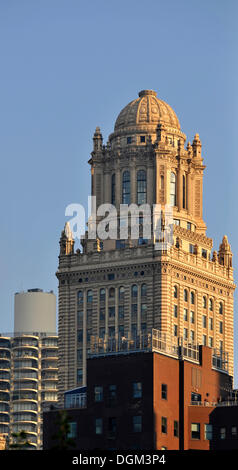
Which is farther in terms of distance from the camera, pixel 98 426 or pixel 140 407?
pixel 98 426

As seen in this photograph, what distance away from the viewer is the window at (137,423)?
192 meters

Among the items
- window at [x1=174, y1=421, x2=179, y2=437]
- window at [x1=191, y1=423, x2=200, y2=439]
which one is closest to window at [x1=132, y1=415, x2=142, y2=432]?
window at [x1=174, y1=421, x2=179, y2=437]

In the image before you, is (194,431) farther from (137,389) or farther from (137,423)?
(137,389)

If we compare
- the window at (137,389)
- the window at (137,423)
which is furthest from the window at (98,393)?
the window at (137,423)

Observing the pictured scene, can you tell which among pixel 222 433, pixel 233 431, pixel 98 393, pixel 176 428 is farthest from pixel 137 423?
pixel 233 431

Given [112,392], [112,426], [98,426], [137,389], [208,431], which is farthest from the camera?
[208,431]

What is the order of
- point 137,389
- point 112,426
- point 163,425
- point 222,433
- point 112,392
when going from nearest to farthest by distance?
point 137,389 → point 112,426 → point 163,425 → point 112,392 → point 222,433

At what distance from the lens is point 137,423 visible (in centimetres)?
19225

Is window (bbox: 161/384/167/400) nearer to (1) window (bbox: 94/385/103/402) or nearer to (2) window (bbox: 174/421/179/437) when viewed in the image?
(2) window (bbox: 174/421/179/437)

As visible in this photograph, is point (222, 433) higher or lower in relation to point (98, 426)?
lower

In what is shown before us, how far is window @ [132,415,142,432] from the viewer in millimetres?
192000

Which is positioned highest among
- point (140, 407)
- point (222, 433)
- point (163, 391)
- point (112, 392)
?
point (163, 391)

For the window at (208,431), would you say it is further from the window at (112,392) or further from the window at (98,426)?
the window at (98,426)
